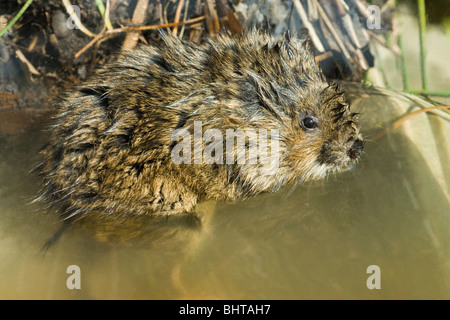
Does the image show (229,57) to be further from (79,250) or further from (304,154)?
(79,250)

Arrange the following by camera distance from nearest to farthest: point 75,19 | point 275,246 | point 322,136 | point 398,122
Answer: point 275,246 → point 322,136 → point 398,122 → point 75,19

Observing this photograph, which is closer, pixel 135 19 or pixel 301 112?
pixel 301 112

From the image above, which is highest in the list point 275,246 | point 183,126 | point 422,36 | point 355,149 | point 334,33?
point 334,33

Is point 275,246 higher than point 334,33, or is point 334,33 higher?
point 334,33

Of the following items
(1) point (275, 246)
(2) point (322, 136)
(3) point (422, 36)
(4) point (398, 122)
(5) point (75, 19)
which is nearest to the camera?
(1) point (275, 246)

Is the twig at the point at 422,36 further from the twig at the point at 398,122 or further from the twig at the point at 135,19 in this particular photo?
the twig at the point at 135,19

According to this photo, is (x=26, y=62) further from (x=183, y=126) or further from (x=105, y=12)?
(x=183, y=126)

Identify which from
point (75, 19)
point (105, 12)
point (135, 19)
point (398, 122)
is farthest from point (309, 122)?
point (75, 19)

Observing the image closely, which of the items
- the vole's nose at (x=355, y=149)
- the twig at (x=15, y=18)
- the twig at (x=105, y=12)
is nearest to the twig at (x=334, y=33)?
the vole's nose at (x=355, y=149)

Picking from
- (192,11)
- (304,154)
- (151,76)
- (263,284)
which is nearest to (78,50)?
(192,11)
